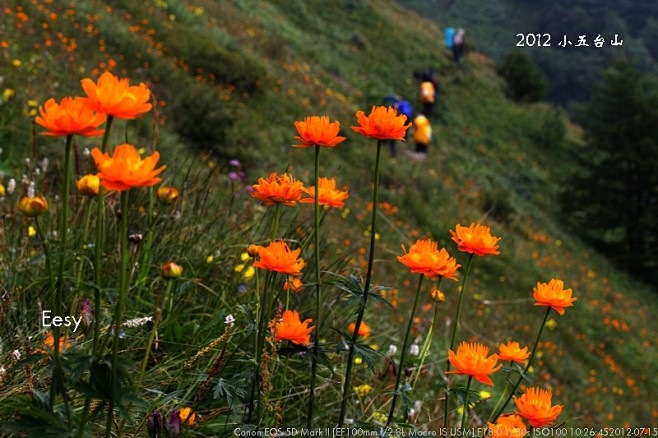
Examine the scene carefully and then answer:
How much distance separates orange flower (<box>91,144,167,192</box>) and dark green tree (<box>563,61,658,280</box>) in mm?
15540

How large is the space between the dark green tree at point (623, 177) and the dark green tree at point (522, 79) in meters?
7.85

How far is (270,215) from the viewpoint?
263cm

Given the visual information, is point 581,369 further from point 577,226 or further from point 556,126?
point 556,126

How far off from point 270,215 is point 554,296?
1576mm

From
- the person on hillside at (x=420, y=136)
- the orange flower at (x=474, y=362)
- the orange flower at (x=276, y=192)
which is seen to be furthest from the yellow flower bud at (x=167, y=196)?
the person on hillside at (x=420, y=136)

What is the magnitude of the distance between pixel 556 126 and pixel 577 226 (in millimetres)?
5129

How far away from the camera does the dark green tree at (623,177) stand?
48.3 ft

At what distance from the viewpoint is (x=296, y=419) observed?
1.77m

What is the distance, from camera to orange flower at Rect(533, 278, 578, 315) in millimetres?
1259

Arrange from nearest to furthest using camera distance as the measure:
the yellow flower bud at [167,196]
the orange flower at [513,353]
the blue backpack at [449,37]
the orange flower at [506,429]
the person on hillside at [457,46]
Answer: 1. the yellow flower bud at [167,196]
2. the orange flower at [506,429]
3. the orange flower at [513,353]
4. the person on hillside at [457,46]
5. the blue backpack at [449,37]

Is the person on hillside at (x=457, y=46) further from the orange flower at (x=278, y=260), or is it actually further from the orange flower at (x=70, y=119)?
the orange flower at (x=70, y=119)

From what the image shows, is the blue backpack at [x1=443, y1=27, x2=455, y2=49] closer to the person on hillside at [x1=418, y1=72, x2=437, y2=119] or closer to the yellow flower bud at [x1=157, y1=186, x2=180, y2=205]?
the person on hillside at [x1=418, y1=72, x2=437, y2=119]

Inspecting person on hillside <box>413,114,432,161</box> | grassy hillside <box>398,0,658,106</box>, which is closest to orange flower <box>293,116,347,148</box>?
person on hillside <box>413,114,432,161</box>

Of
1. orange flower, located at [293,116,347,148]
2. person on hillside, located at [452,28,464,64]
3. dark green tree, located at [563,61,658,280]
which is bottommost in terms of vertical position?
dark green tree, located at [563,61,658,280]
